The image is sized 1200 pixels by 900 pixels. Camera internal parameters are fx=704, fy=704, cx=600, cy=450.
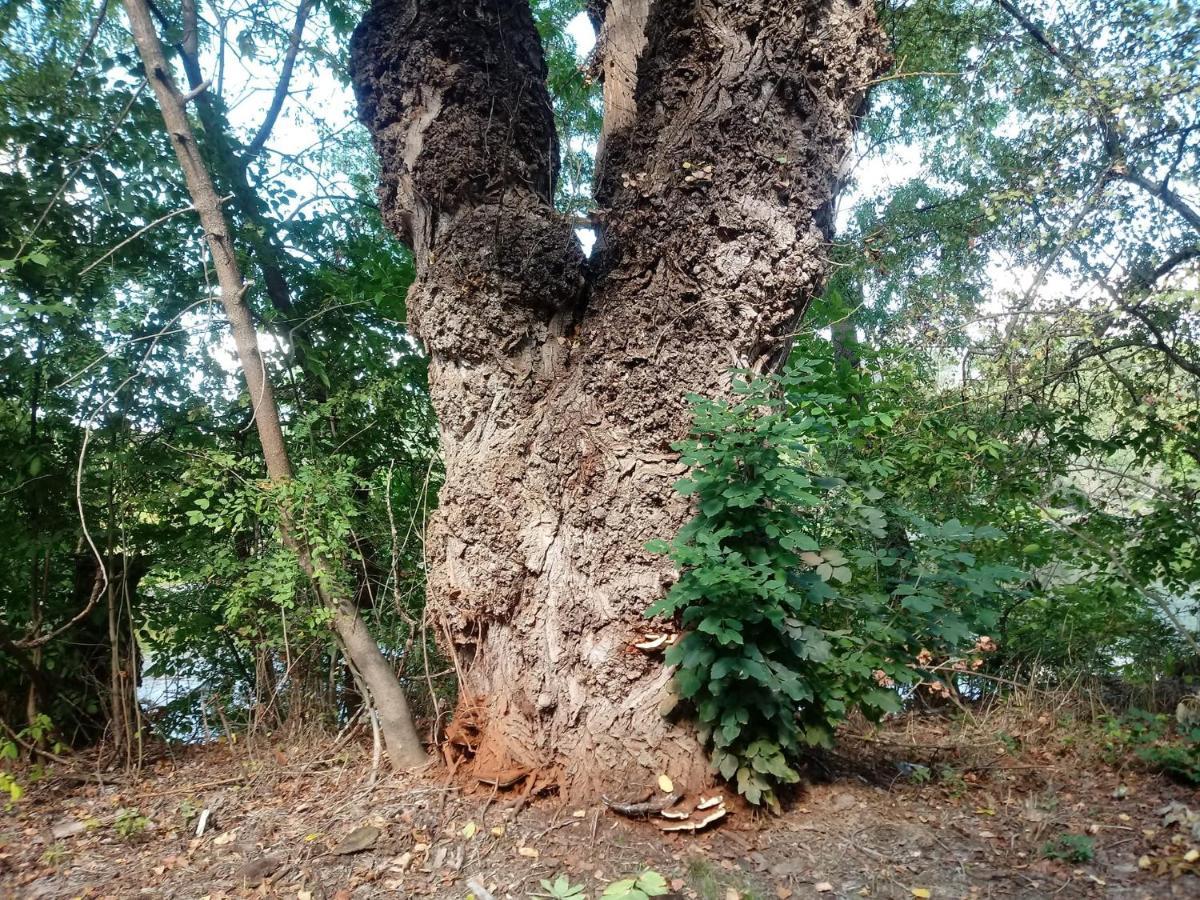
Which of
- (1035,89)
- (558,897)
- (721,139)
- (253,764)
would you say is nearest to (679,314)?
(721,139)

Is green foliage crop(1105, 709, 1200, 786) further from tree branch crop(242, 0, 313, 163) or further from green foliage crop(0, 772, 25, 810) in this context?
tree branch crop(242, 0, 313, 163)

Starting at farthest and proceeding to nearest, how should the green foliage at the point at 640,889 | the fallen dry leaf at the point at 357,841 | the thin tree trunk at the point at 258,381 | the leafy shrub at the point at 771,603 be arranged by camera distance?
the thin tree trunk at the point at 258,381
the fallen dry leaf at the point at 357,841
the leafy shrub at the point at 771,603
the green foliage at the point at 640,889

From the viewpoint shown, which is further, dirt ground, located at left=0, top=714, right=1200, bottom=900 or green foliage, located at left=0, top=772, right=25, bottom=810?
green foliage, located at left=0, top=772, right=25, bottom=810

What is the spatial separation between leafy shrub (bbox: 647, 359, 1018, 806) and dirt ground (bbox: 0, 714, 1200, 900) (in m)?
0.33

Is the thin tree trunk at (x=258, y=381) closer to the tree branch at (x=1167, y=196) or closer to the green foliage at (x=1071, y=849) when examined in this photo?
the green foliage at (x=1071, y=849)

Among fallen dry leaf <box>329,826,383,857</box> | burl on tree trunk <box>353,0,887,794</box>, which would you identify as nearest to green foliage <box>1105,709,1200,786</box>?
burl on tree trunk <box>353,0,887,794</box>

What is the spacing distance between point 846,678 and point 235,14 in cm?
699

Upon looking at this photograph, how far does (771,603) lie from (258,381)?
2936 mm

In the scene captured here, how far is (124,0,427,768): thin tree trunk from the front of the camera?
3.75 metres

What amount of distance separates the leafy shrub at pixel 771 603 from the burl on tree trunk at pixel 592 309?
249 millimetres

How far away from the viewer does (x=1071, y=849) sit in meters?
2.69

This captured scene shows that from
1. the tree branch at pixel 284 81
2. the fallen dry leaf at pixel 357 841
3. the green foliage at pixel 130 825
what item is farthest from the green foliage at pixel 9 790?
the tree branch at pixel 284 81

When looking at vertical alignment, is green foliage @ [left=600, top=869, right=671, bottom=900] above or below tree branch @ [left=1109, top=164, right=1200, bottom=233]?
below

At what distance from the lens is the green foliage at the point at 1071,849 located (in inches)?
104
